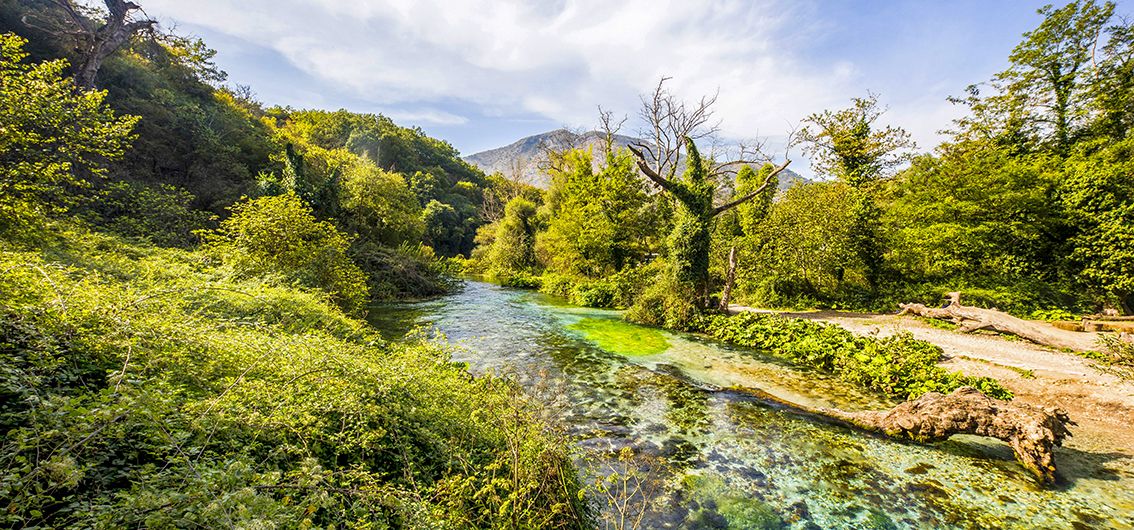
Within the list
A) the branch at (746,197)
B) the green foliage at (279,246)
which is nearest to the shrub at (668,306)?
the branch at (746,197)

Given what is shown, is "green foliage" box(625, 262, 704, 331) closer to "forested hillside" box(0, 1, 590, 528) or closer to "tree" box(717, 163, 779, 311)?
"tree" box(717, 163, 779, 311)

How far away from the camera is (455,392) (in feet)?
15.4

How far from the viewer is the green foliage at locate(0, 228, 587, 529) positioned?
183cm

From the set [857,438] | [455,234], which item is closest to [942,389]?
[857,438]

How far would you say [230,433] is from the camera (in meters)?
2.61

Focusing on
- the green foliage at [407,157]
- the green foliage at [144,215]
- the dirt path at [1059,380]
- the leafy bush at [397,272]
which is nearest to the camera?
the dirt path at [1059,380]

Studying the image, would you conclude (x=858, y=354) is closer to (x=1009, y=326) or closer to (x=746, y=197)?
(x=1009, y=326)

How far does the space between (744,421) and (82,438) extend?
735cm

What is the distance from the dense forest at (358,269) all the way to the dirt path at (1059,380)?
35.5 inches

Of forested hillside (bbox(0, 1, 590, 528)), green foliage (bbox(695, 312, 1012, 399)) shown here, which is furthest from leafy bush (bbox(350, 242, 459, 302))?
green foliage (bbox(695, 312, 1012, 399))

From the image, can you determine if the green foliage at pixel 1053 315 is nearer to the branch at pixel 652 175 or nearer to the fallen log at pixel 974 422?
the fallen log at pixel 974 422

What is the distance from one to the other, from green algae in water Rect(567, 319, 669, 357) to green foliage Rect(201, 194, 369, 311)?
7.67m

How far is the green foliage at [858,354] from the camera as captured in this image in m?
7.13

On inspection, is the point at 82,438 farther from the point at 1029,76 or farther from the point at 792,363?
the point at 1029,76
